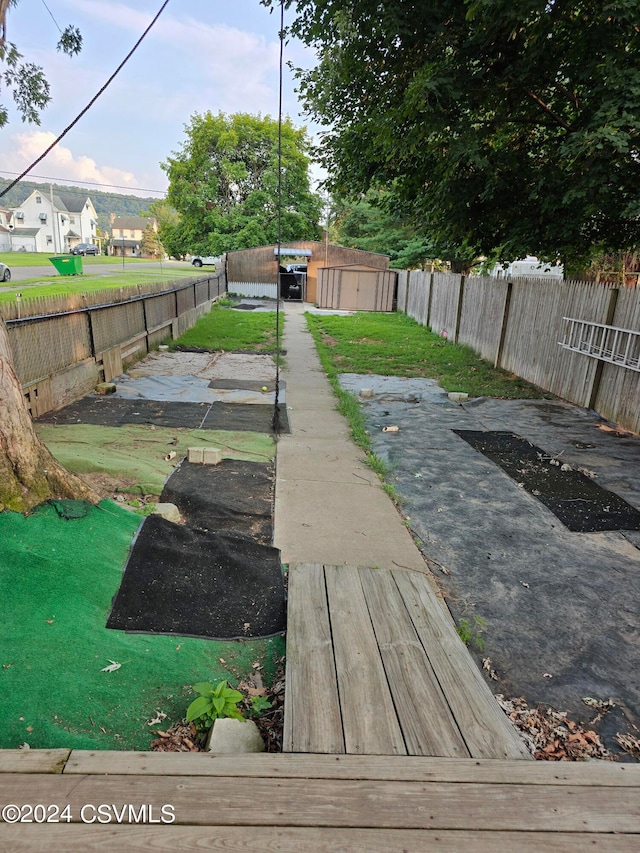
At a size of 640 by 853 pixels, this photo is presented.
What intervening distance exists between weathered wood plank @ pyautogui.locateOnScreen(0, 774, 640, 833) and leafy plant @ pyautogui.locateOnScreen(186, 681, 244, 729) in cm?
47

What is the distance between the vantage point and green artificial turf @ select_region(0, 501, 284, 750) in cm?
210

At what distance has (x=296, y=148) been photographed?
41.7 metres

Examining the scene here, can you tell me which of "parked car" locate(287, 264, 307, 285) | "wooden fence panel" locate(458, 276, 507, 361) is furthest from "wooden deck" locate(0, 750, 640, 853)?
"parked car" locate(287, 264, 307, 285)

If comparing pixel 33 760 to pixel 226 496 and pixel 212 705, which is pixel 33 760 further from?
pixel 226 496

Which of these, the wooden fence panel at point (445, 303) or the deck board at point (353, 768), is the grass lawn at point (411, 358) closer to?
the wooden fence panel at point (445, 303)

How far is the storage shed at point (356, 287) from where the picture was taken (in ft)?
88.3

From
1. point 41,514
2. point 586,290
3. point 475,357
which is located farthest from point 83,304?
point 475,357

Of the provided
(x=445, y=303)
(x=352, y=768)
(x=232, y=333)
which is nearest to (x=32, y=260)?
(x=232, y=333)

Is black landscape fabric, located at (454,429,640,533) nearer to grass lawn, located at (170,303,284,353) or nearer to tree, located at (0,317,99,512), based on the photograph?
tree, located at (0,317,99,512)

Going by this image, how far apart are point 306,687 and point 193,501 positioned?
248 cm

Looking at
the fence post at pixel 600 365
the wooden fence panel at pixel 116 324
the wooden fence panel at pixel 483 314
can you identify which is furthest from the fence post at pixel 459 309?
the wooden fence panel at pixel 116 324

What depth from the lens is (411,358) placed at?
12953 millimetres

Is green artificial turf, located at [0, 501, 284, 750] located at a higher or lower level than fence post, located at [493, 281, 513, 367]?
lower

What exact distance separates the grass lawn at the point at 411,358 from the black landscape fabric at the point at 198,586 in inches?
275
